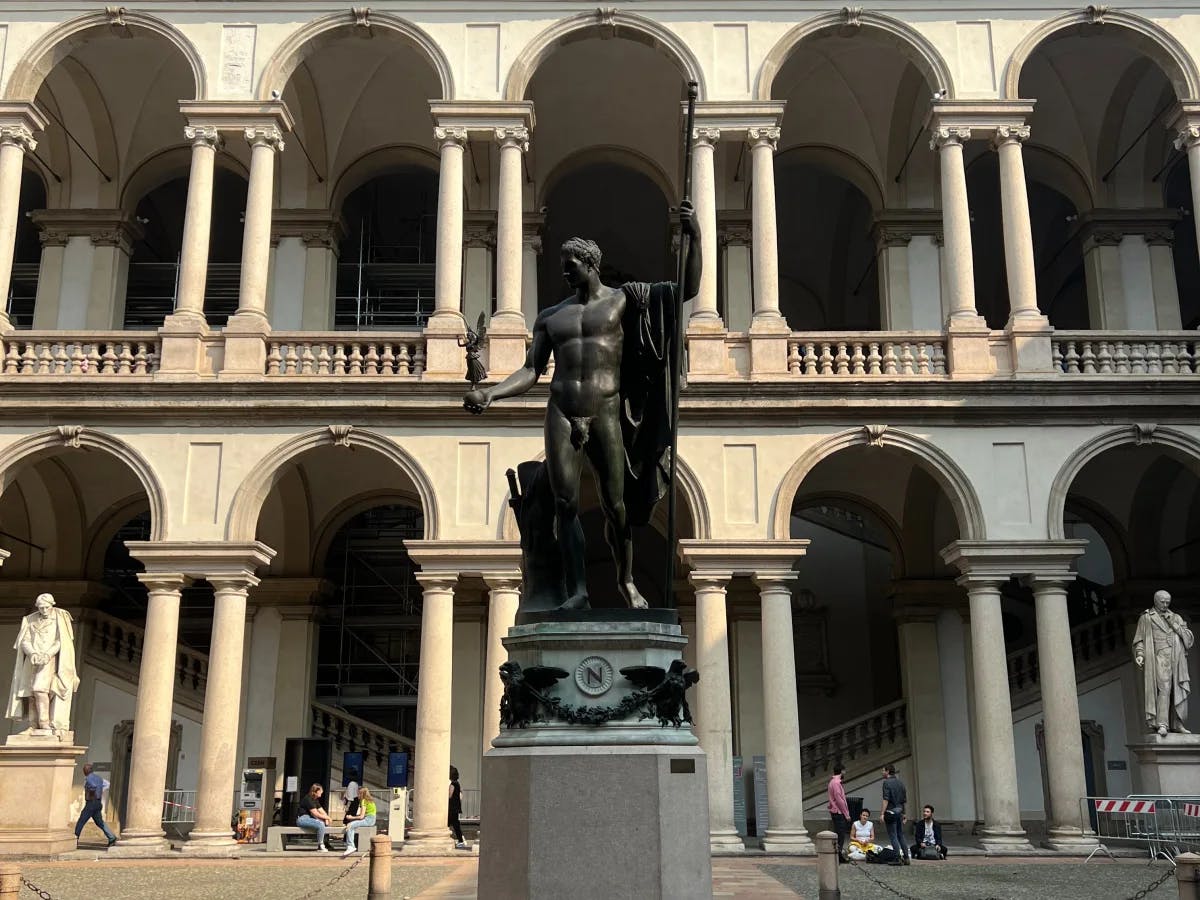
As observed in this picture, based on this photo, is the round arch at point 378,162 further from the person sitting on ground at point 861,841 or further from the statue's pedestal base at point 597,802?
the statue's pedestal base at point 597,802

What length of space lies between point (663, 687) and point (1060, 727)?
1191cm

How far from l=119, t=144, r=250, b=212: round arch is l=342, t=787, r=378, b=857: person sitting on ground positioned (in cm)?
1129

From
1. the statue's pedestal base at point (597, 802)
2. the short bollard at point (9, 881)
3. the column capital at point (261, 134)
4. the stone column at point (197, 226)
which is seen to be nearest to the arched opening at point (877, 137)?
the column capital at point (261, 134)

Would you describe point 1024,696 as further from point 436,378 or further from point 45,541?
point 45,541

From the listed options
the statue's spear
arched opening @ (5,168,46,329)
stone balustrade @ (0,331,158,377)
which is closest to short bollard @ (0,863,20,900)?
the statue's spear

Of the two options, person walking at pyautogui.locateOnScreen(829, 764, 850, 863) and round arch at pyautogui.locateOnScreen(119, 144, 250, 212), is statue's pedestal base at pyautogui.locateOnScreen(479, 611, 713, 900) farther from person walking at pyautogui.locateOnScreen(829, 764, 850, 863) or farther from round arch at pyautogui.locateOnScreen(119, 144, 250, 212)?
round arch at pyautogui.locateOnScreen(119, 144, 250, 212)

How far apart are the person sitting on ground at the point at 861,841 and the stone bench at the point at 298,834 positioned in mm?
6489

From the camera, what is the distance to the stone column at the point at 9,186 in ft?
62.0

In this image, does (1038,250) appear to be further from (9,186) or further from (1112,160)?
(9,186)

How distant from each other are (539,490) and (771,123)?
13.2 m

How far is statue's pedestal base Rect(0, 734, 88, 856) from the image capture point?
53.3ft

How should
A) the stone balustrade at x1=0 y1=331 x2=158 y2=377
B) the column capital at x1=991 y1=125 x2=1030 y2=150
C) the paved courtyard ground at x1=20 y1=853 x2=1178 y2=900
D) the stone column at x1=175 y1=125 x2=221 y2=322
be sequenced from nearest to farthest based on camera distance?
the paved courtyard ground at x1=20 y1=853 x2=1178 y2=900 → the stone balustrade at x1=0 y1=331 x2=158 y2=377 → the stone column at x1=175 y1=125 x2=221 y2=322 → the column capital at x1=991 y1=125 x2=1030 y2=150

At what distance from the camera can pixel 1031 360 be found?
18312mm

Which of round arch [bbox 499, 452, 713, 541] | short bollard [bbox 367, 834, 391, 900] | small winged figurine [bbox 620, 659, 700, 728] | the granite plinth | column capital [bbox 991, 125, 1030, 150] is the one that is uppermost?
column capital [bbox 991, 125, 1030, 150]
